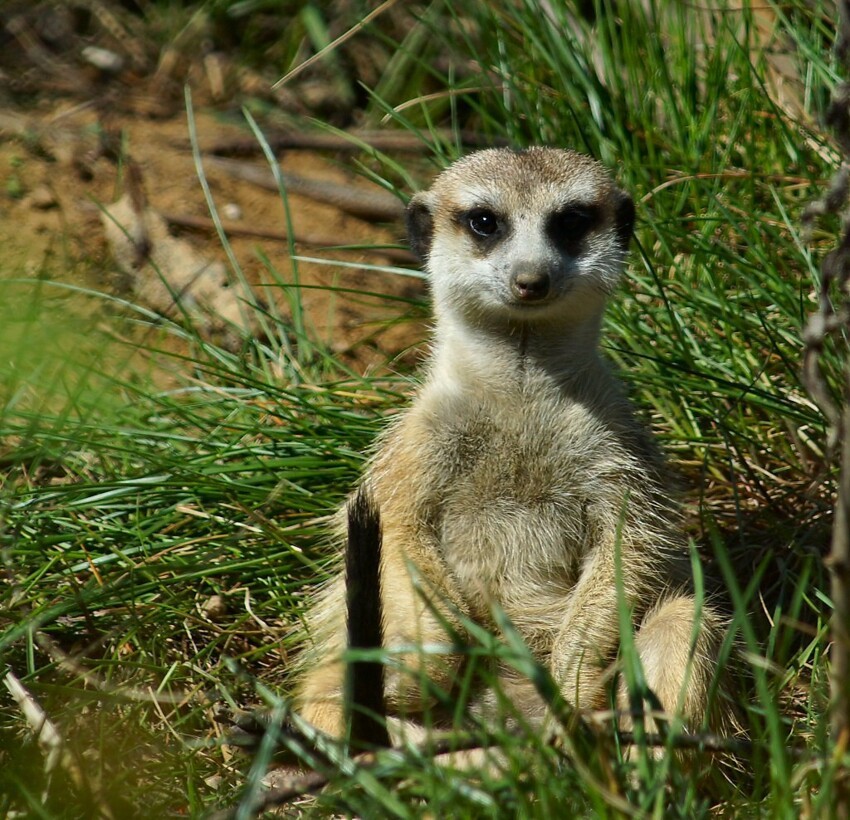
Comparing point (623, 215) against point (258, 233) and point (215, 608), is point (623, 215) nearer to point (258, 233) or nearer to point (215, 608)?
point (215, 608)

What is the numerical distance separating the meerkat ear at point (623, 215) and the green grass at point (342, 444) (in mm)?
312

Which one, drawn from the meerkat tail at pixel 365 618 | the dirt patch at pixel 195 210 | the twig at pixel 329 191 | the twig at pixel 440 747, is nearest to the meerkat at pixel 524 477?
the meerkat tail at pixel 365 618

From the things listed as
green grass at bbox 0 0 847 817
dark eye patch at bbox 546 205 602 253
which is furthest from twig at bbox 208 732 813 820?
dark eye patch at bbox 546 205 602 253

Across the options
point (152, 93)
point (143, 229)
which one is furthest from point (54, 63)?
point (143, 229)

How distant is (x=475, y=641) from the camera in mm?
2832

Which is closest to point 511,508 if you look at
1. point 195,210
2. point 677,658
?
point 677,658

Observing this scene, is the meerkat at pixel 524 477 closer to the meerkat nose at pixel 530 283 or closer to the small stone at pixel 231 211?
the meerkat nose at pixel 530 283

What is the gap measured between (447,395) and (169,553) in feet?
3.02

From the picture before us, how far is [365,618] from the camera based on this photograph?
7.49 feet

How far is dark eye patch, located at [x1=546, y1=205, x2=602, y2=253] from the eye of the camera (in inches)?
121

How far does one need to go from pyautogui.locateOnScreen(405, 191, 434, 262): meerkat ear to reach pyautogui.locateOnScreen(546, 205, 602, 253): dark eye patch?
36cm

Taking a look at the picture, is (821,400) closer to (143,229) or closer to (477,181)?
(477,181)

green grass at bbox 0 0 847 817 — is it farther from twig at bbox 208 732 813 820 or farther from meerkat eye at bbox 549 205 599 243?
meerkat eye at bbox 549 205 599 243

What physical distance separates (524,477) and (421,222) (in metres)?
0.79
